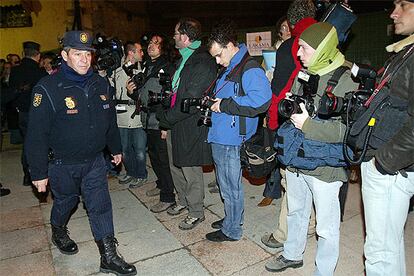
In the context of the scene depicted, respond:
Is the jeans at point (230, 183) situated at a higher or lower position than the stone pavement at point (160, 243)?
higher

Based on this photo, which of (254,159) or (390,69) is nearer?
(390,69)

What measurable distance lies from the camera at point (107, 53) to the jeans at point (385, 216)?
141 inches

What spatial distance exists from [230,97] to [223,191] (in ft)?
3.33

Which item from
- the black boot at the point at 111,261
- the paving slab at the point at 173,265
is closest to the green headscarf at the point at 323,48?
the paving slab at the point at 173,265

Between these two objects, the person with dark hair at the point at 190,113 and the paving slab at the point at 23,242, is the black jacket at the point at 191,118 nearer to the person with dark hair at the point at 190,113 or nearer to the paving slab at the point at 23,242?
the person with dark hair at the point at 190,113

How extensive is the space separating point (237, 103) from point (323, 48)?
0.96m

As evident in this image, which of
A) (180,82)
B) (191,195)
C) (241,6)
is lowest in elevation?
(191,195)

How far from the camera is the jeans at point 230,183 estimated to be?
11.4ft

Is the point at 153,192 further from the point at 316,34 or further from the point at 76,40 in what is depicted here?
the point at 316,34

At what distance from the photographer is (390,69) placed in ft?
7.35

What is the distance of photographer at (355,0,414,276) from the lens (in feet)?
6.74

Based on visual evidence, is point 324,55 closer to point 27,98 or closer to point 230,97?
point 230,97

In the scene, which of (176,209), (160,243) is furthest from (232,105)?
(176,209)

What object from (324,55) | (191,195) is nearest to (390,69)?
(324,55)
